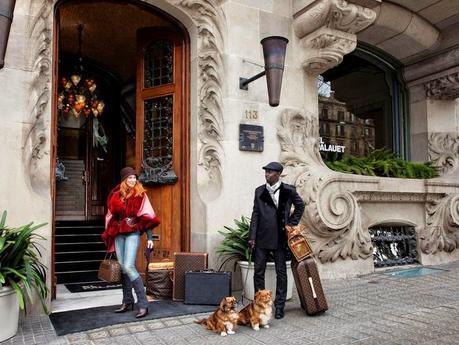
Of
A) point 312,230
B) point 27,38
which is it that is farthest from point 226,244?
point 27,38

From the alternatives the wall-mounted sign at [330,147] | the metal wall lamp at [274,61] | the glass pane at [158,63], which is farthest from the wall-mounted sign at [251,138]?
the wall-mounted sign at [330,147]

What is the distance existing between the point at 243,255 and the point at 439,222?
5.31 metres

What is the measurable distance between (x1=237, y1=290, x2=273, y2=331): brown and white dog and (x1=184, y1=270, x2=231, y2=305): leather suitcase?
1.11 meters

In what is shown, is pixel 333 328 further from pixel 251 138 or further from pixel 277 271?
pixel 251 138

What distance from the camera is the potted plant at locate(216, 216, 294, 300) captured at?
6.48 meters

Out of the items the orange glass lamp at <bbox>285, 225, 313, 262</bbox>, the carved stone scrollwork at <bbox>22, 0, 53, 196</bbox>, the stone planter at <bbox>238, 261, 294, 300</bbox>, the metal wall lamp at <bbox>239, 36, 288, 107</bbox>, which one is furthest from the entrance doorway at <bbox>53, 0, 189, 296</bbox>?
the orange glass lamp at <bbox>285, 225, 313, 262</bbox>

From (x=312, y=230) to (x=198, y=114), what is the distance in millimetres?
2878

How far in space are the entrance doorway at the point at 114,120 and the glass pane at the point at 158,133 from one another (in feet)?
0.06

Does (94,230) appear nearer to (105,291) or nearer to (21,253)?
(105,291)

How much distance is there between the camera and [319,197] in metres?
7.84

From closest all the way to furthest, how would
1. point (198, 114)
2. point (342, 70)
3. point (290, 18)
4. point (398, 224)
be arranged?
point (198, 114), point (290, 18), point (398, 224), point (342, 70)

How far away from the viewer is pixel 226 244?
6.95 meters

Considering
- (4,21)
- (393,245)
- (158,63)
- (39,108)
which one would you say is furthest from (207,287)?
(393,245)

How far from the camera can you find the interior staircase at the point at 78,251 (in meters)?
8.91
